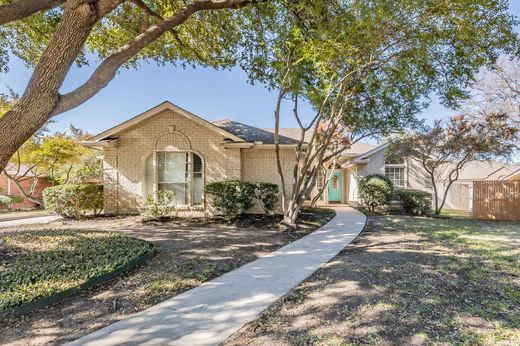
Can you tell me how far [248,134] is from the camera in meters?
13.2

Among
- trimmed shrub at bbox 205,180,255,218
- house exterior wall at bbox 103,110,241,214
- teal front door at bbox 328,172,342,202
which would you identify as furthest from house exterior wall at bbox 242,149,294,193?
teal front door at bbox 328,172,342,202

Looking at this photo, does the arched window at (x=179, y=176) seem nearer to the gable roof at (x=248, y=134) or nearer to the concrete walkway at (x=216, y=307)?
the gable roof at (x=248, y=134)

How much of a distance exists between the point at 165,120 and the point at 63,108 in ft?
22.7

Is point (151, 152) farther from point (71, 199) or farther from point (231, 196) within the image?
point (231, 196)

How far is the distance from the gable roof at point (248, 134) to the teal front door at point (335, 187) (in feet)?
27.9

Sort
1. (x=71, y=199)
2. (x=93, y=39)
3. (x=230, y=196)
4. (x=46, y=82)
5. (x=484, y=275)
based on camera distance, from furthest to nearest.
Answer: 1. (x=71, y=199)
2. (x=93, y=39)
3. (x=230, y=196)
4. (x=484, y=275)
5. (x=46, y=82)

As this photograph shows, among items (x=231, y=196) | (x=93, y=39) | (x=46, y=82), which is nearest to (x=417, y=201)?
(x=231, y=196)

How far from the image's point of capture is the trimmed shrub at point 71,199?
1103 centimetres

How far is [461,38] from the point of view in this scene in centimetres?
691

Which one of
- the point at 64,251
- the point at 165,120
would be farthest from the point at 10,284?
the point at 165,120

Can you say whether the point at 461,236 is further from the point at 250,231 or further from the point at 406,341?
the point at 406,341

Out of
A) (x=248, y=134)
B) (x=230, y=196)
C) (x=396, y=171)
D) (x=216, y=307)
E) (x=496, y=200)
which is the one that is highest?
(x=248, y=134)

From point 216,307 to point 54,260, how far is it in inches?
151

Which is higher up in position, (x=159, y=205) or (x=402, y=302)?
(x=159, y=205)
